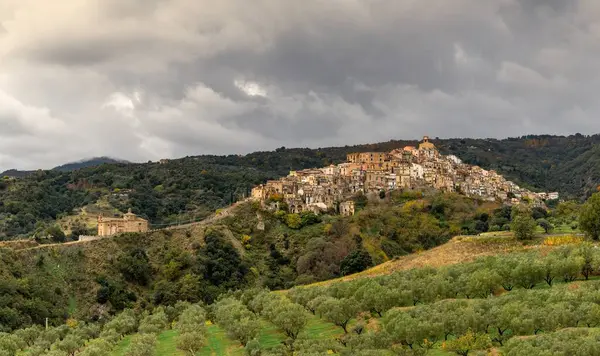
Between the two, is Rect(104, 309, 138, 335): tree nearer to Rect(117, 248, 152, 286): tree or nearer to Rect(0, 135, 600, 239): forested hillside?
Rect(117, 248, 152, 286): tree

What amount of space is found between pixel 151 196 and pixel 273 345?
101 metres

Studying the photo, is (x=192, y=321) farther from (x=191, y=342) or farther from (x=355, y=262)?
(x=355, y=262)

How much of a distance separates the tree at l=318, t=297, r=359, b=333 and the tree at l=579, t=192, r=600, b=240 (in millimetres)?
33593

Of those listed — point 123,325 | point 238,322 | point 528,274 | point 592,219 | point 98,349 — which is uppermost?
point 592,219

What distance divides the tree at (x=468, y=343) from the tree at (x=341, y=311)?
43.4 feet

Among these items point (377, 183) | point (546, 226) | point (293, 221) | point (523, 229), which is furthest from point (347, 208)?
point (523, 229)

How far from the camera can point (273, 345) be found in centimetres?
5162

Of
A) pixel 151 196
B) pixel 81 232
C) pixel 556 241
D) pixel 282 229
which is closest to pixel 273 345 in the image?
pixel 556 241

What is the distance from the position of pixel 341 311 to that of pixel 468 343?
14916 mm

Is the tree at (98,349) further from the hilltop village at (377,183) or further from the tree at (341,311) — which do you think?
the hilltop village at (377,183)

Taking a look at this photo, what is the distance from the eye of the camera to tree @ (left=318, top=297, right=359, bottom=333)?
53625 millimetres

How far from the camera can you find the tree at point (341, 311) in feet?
176

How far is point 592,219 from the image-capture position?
7181 cm

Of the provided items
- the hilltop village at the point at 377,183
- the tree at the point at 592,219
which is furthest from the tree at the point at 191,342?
the hilltop village at the point at 377,183
